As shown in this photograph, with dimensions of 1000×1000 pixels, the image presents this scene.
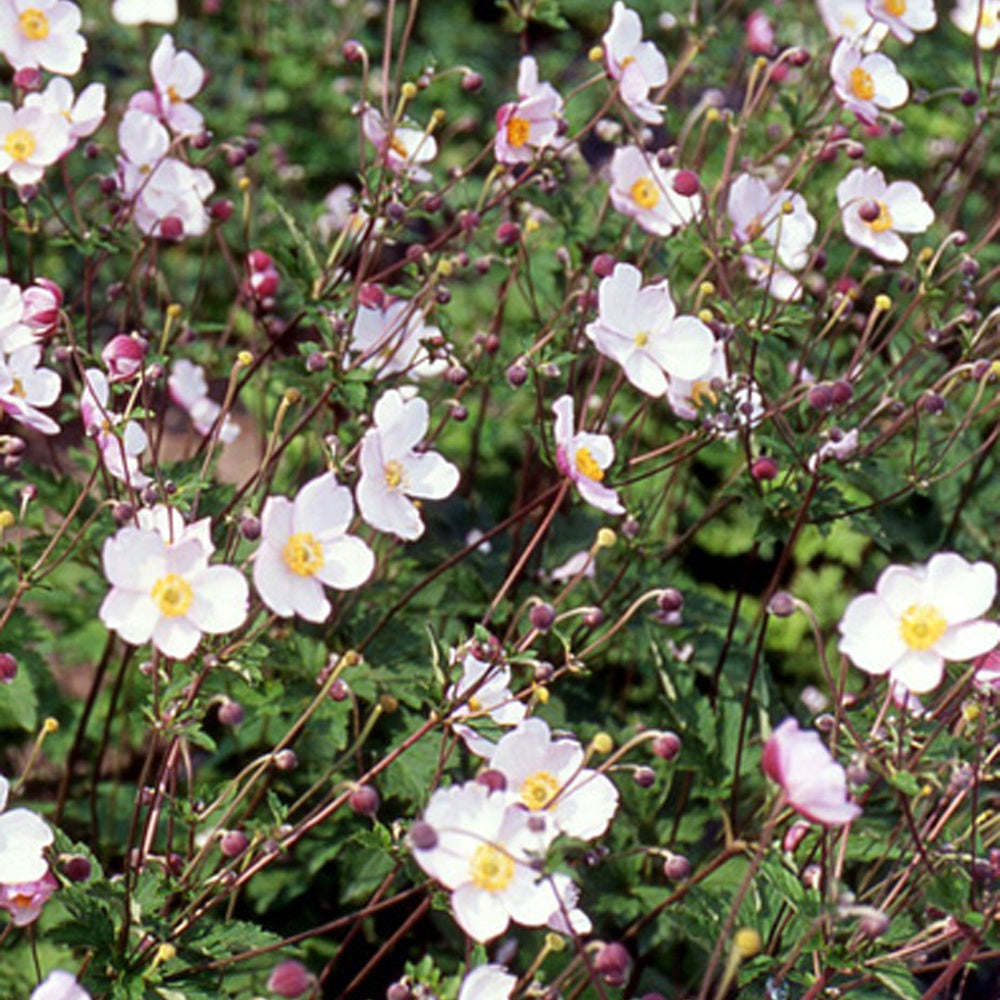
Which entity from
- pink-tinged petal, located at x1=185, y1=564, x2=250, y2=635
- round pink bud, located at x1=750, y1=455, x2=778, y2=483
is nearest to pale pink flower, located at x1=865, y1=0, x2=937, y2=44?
round pink bud, located at x1=750, y1=455, x2=778, y2=483

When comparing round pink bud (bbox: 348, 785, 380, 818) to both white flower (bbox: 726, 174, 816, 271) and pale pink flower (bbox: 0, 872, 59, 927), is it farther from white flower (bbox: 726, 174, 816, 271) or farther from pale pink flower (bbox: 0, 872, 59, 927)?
white flower (bbox: 726, 174, 816, 271)

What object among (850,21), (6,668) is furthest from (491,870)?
(850,21)

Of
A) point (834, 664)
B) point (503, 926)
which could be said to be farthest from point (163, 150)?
point (834, 664)

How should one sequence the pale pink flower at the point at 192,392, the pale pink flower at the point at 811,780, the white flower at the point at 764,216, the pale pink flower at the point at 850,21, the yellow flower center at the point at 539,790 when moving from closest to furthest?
the pale pink flower at the point at 811,780 < the yellow flower center at the point at 539,790 < the white flower at the point at 764,216 < the pale pink flower at the point at 192,392 < the pale pink flower at the point at 850,21

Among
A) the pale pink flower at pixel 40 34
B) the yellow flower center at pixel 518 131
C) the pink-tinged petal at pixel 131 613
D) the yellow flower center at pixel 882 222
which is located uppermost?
the pale pink flower at pixel 40 34

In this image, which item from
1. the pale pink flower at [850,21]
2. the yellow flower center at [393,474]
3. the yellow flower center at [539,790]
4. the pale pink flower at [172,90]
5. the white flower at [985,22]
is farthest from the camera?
the white flower at [985,22]

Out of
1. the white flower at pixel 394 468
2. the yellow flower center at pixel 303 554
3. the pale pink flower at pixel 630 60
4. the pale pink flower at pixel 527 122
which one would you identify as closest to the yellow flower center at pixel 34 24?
the pale pink flower at pixel 527 122

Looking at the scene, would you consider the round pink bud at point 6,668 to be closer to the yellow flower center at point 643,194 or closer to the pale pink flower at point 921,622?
the pale pink flower at point 921,622
